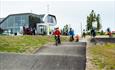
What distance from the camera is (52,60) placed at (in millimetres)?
21234

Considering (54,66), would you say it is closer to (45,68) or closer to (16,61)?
(45,68)

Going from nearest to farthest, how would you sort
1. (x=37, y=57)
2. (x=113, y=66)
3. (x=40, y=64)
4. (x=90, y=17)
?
(x=113, y=66)
(x=40, y=64)
(x=37, y=57)
(x=90, y=17)

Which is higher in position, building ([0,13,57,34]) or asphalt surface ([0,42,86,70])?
building ([0,13,57,34])

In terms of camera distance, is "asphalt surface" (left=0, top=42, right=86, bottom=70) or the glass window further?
the glass window

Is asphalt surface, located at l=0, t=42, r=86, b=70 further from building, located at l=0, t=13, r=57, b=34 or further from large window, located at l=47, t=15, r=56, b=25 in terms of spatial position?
large window, located at l=47, t=15, r=56, b=25

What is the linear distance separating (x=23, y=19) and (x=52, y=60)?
2843 inches

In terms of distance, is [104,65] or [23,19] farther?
[23,19]

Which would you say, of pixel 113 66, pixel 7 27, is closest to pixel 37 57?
pixel 113 66

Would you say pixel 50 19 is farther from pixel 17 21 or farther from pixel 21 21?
pixel 21 21

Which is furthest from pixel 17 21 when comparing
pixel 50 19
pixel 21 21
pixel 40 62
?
pixel 40 62

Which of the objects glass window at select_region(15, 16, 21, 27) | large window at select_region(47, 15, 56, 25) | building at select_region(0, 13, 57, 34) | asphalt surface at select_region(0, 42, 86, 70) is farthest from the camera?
large window at select_region(47, 15, 56, 25)

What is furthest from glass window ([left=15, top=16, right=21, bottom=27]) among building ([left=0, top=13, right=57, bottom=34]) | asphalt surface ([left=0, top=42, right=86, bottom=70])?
asphalt surface ([left=0, top=42, right=86, bottom=70])

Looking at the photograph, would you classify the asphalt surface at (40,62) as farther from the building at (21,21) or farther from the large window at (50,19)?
the large window at (50,19)

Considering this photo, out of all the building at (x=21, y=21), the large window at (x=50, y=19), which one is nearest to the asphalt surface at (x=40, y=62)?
the building at (x=21, y=21)
